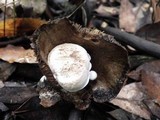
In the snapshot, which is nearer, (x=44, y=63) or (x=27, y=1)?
(x=44, y=63)

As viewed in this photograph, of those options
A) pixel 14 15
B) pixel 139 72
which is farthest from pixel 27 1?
pixel 139 72

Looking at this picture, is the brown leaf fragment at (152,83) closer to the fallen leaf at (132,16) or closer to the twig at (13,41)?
the fallen leaf at (132,16)

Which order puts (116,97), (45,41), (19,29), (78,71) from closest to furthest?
(78,71), (45,41), (116,97), (19,29)

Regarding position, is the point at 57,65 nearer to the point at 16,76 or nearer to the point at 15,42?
the point at 16,76

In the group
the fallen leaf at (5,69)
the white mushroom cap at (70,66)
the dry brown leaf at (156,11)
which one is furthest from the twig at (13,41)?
the dry brown leaf at (156,11)

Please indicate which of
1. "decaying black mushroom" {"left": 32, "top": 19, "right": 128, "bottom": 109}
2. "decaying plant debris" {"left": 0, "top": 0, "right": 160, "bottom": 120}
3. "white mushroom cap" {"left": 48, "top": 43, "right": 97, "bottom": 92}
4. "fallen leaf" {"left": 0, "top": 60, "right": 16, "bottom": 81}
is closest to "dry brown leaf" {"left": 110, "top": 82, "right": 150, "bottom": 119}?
"decaying plant debris" {"left": 0, "top": 0, "right": 160, "bottom": 120}

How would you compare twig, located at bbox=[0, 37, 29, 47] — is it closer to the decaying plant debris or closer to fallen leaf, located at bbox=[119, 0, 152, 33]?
the decaying plant debris

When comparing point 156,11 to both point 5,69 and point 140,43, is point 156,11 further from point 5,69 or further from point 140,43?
point 5,69
